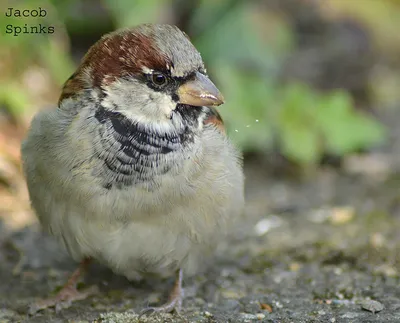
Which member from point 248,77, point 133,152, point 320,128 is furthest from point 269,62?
point 133,152

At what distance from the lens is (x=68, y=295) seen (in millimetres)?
2953

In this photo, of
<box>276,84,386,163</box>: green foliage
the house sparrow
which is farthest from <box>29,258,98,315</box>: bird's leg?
<box>276,84,386,163</box>: green foliage

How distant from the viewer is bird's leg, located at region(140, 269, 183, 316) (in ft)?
9.37

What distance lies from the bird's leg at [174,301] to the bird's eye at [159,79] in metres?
0.86

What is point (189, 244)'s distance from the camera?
2.81 metres

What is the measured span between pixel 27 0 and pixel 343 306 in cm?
272

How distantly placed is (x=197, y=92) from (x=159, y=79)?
0.14 meters

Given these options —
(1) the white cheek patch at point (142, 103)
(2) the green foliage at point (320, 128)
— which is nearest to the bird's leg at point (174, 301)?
(1) the white cheek patch at point (142, 103)

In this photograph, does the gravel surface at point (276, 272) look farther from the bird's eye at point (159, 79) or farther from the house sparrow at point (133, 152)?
the bird's eye at point (159, 79)

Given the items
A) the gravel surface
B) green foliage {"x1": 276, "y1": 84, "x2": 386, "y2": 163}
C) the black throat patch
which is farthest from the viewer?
green foliage {"x1": 276, "y1": 84, "x2": 386, "y2": 163}

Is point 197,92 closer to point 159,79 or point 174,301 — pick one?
point 159,79

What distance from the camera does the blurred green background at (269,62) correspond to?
433 cm

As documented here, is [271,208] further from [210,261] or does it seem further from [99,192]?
[99,192]

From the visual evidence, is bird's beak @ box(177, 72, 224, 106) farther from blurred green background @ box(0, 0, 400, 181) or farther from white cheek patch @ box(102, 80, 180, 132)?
blurred green background @ box(0, 0, 400, 181)
